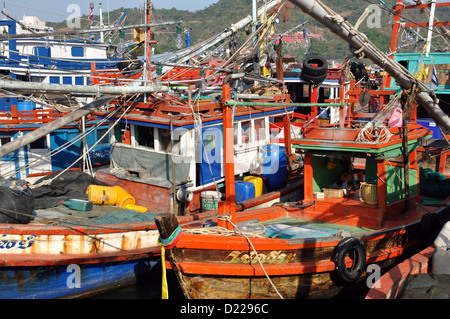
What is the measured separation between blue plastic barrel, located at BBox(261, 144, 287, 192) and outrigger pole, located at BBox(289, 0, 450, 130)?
486 centimetres

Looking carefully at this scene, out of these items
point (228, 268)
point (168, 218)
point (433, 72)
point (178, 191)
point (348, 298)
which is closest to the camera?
Answer: point (168, 218)

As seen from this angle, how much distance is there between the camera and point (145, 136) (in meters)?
12.7

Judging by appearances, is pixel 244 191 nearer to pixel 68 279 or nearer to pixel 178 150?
pixel 178 150

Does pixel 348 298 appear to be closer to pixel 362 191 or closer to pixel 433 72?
pixel 362 191

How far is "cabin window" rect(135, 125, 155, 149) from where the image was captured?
12.6 m

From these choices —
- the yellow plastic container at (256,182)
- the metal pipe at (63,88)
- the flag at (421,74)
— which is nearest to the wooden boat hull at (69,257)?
the metal pipe at (63,88)

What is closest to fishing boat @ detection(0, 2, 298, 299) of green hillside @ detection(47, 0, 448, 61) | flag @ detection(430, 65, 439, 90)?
flag @ detection(430, 65, 439, 90)

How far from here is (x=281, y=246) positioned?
8.55 metres

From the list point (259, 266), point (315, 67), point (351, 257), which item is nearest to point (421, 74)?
point (315, 67)

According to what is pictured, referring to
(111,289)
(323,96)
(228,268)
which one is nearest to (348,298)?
(228,268)

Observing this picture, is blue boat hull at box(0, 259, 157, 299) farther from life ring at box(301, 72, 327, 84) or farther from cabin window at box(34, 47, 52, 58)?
cabin window at box(34, 47, 52, 58)

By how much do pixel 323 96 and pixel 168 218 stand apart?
17911 millimetres

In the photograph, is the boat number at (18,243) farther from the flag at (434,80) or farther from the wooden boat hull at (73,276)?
the flag at (434,80)

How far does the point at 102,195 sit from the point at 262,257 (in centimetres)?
480
